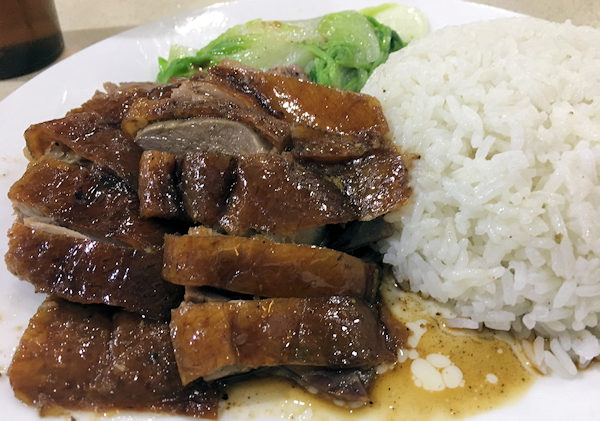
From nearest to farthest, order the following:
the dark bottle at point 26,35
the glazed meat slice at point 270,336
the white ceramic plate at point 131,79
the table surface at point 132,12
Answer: the glazed meat slice at point 270,336 < the white ceramic plate at point 131,79 < the dark bottle at point 26,35 < the table surface at point 132,12

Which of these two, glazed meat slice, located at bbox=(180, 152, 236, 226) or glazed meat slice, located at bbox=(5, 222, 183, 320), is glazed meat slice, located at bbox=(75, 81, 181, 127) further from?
glazed meat slice, located at bbox=(5, 222, 183, 320)

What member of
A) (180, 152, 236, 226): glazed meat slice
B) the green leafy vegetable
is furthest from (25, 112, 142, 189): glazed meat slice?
the green leafy vegetable

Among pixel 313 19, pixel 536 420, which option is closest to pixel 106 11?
pixel 313 19

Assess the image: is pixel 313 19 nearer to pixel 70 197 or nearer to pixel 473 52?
pixel 473 52

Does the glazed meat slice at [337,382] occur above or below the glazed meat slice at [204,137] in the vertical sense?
below

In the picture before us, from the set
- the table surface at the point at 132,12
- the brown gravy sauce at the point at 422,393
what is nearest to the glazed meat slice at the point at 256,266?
the brown gravy sauce at the point at 422,393

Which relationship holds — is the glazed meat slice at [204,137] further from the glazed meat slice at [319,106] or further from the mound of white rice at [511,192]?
the mound of white rice at [511,192]
